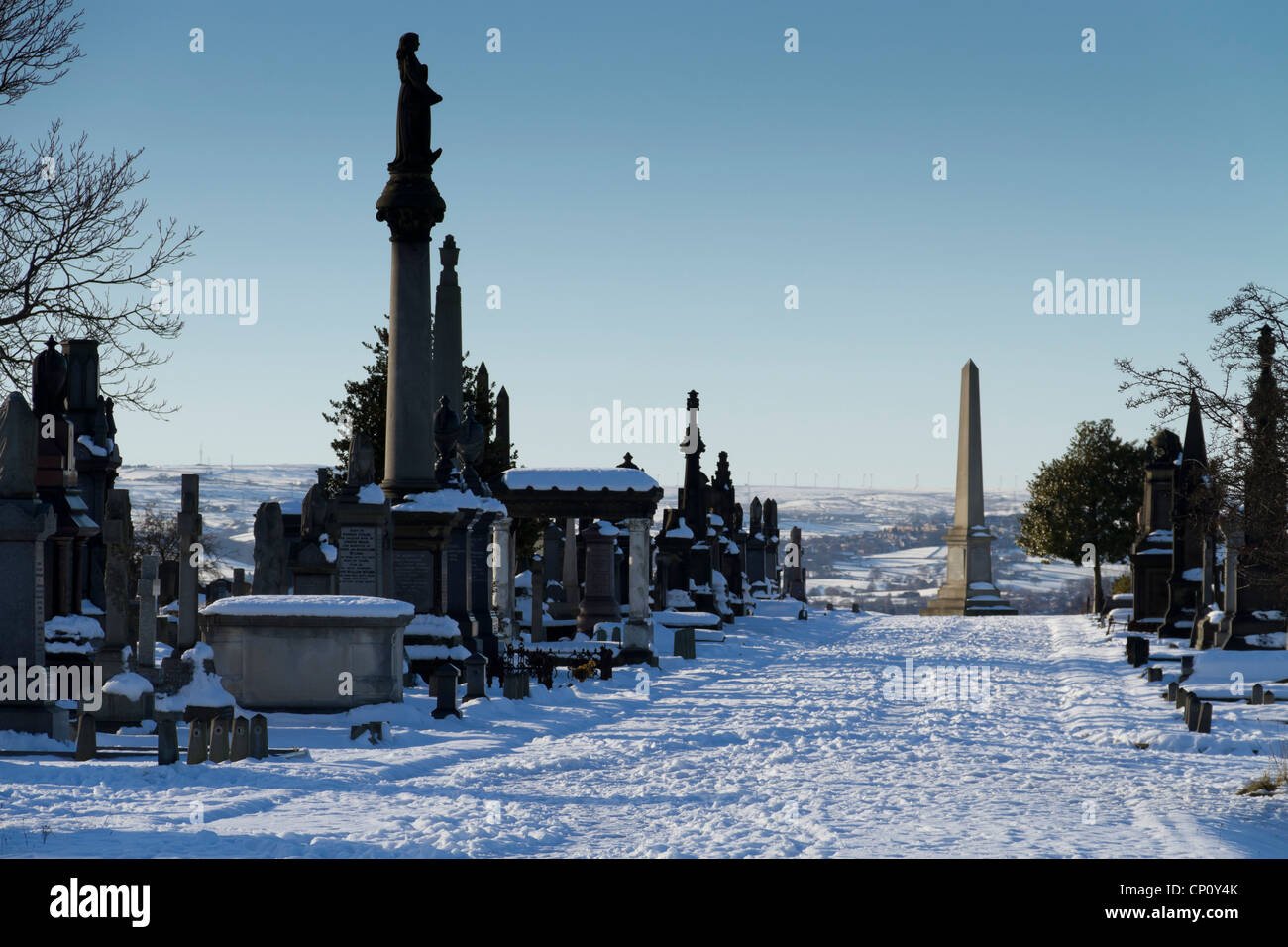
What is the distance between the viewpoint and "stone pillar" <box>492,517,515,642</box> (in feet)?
86.2

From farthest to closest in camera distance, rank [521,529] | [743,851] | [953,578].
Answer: [953,578] < [521,529] < [743,851]

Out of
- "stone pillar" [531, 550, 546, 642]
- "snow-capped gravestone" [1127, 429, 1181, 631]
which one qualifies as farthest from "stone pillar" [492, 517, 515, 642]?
"snow-capped gravestone" [1127, 429, 1181, 631]

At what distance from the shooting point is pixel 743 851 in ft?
29.8

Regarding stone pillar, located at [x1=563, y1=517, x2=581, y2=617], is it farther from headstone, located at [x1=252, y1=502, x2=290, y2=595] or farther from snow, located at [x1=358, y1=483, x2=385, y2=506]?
headstone, located at [x1=252, y1=502, x2=290, y2=595]

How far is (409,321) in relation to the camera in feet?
77.3

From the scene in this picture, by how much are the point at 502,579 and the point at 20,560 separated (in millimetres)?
13240

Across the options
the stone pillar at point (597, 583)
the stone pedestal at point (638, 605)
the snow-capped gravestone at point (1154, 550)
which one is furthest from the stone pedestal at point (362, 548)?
the snow-capped gravestone at point (1154, 550)

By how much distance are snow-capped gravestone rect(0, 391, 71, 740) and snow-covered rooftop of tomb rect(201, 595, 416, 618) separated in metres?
2.49

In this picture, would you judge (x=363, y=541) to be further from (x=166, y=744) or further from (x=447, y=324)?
(x=447, y=324)

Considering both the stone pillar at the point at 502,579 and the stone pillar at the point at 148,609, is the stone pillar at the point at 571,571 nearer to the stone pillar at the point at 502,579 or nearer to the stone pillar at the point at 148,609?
the stone pillar at the point at 502,579

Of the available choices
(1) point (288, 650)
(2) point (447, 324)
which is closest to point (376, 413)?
(2) point (447, 324)

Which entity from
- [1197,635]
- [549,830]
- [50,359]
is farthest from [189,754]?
[1197,635]
